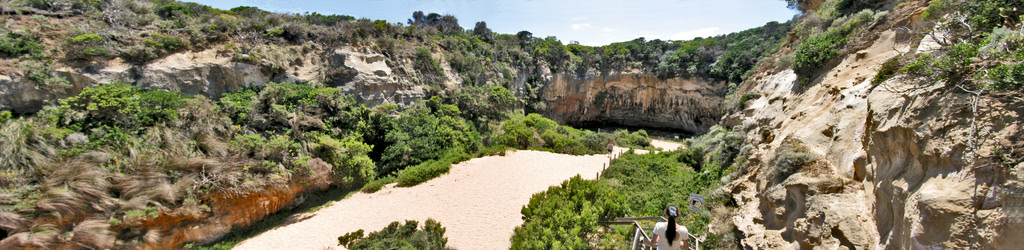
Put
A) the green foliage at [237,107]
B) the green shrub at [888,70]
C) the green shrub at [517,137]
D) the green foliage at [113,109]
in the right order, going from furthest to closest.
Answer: the green shrub at [517,137] < the green foliage at [237,107] < the green foliage at [113,109] < the green shrub at [888,70]

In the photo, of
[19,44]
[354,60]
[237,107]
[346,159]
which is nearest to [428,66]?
[354,60]

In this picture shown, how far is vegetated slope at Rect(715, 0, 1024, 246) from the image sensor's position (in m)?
3.23

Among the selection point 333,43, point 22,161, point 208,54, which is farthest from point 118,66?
point 333,43

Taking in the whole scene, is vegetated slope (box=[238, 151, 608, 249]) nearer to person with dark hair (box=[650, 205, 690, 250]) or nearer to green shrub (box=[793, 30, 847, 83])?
person with dark hair (box=[650, 205, 690, 250])

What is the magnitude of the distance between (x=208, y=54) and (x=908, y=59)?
66.7ft

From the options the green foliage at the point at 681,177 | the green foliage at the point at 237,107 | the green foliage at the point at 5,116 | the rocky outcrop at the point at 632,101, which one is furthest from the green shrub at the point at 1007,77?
the rocky outcrop at the point at 632,101

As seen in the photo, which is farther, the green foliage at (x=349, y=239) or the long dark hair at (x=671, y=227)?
the green foliage at (x=349, y=239)

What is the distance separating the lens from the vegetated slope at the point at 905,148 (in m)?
3.23

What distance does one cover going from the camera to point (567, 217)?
292 inches

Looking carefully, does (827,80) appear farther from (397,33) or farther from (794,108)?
(397,33)

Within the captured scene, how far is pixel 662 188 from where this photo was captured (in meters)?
11.1

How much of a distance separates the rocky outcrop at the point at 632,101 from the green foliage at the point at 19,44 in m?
25.6

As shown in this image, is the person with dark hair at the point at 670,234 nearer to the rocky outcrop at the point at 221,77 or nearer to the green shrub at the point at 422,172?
the green shrub at the point at 422,172

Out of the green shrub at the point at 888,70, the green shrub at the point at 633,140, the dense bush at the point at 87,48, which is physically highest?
the dense bush at the point at 87,48
